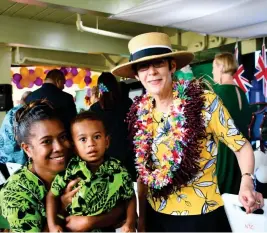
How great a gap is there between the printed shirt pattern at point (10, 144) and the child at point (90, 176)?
195mm

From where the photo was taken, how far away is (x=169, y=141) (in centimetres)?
165

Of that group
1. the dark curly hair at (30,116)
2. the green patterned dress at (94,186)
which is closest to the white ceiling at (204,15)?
the dark curly hair at (30,116)

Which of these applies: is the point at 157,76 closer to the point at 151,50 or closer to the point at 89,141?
the point at 151,50

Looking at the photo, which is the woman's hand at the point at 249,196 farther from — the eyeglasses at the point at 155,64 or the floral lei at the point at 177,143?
the eyeglasses at the point at 155,64

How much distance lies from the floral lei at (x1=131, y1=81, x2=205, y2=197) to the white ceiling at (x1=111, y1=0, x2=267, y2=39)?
50.4 inches

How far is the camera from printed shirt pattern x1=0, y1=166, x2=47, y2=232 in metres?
1.72

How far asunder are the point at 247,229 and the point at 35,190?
1.04m

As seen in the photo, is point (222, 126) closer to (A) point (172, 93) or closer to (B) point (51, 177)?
(A) point (172, 93)

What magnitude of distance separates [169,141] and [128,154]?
22cm

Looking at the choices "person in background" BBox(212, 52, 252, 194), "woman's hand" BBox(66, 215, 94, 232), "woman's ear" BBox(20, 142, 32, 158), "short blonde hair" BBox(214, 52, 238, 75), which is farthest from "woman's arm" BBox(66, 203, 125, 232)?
"short blonde hair" BBox(214, 52, 238, 75)

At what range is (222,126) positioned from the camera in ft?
5.10

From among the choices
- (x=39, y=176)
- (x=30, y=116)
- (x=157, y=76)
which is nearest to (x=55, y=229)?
(x=39, y=176)

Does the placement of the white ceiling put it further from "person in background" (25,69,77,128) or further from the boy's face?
the boy's face

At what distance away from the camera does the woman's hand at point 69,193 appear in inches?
68.4
